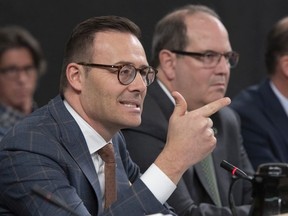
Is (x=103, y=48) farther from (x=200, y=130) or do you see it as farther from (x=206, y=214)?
(x=206, y=214)

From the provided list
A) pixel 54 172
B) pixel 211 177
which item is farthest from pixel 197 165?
pixel 54 172

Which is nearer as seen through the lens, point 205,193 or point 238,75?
point 205,193

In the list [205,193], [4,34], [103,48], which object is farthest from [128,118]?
[4,34]

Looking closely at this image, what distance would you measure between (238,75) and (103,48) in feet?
8.50

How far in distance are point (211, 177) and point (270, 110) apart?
76 centimetres

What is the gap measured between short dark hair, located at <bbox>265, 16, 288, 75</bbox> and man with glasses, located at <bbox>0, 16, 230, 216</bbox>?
162cm

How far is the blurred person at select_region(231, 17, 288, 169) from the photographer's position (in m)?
3.59

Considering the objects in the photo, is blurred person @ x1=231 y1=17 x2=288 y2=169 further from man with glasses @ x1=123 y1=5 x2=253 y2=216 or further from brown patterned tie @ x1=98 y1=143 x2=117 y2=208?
brown patterned tie @ x1=98 y1=143 x2=117 y2=208

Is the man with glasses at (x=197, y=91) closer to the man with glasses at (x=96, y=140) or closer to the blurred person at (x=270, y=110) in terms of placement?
the blurred person at (x=270, y=110)

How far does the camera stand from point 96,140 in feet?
7.75

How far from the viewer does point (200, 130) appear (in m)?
2.20

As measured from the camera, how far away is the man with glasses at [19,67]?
418 centimetres

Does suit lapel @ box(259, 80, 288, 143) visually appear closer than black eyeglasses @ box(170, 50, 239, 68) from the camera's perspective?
No

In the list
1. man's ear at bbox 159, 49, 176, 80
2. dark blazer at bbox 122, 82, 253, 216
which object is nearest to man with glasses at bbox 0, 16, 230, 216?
dark blazer at bbox 122, 82, 253, 216
